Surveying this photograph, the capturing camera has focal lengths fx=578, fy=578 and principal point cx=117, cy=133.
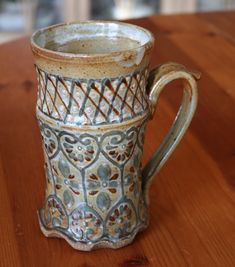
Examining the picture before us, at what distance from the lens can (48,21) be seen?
2.36 m

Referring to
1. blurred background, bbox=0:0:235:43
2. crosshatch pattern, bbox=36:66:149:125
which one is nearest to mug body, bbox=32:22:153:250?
crosshatch pattern, bbox=36:66:149:125

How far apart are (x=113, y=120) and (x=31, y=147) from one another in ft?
0.94

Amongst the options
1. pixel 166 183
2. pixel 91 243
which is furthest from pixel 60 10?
pixel 91 243

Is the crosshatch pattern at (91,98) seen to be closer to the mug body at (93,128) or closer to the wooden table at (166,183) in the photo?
the mug body at (93,128)

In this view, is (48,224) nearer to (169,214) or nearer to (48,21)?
(169,214)

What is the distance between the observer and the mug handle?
1.82ft

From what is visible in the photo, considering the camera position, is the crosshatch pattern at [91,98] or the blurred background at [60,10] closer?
the crosshatch pattern at [91,98]

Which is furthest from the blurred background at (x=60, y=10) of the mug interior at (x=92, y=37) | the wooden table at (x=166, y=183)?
the mug interior at (x=92, y=37)

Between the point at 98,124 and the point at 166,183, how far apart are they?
207 millimetres

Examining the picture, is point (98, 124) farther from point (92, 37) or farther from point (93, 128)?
point (92, 37)

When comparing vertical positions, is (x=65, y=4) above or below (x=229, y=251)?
below

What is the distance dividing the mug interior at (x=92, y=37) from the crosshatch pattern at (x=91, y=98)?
6 cm

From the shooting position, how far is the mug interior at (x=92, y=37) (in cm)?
58

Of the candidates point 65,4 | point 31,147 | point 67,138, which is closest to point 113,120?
point 67,138
